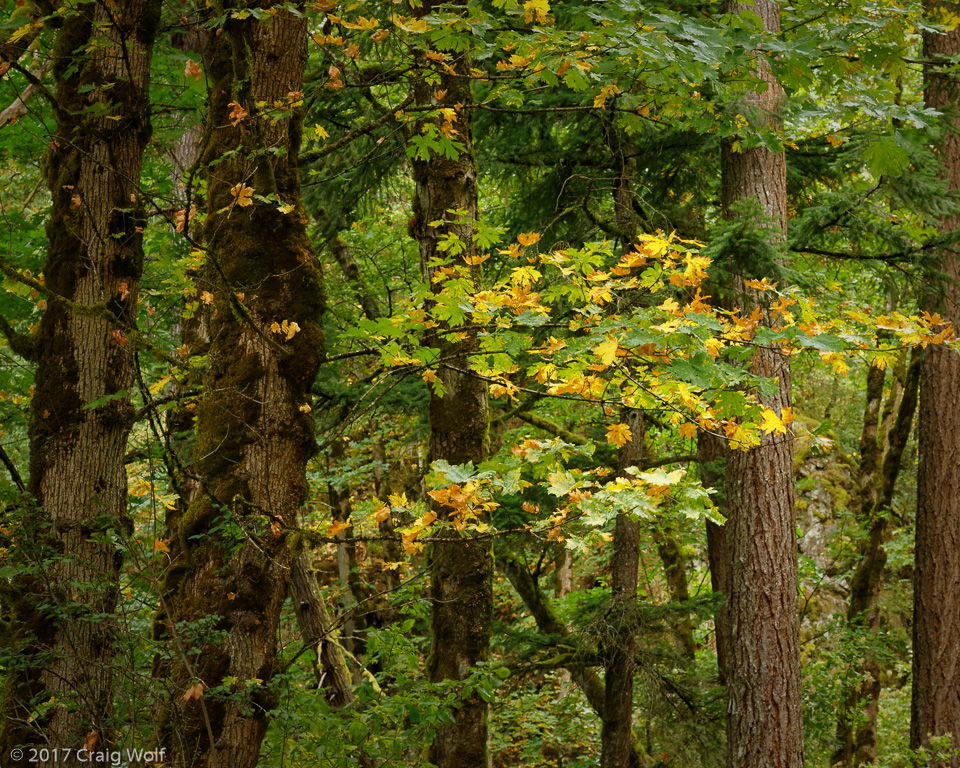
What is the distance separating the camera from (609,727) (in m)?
6.64

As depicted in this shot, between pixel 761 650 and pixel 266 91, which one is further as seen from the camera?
pixel 761 650

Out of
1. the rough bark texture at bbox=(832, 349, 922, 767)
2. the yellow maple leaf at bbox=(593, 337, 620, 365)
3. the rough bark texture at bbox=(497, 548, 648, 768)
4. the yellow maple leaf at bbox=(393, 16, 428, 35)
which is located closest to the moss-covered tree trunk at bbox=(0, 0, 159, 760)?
the yellow maple leaf at bbox=(393, 16, 428, 35)

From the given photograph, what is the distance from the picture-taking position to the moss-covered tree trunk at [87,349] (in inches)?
129

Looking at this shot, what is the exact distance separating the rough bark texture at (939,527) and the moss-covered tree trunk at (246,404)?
280 inches

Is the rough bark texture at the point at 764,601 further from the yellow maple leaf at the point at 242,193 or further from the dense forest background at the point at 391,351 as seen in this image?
the yellow maple leaf at the point at 242,193

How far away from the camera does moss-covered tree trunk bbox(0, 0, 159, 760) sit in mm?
3285

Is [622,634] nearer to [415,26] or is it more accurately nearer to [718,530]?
[718,530]

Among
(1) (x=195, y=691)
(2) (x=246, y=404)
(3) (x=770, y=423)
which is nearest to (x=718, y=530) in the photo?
(3) (x=770, y=423)

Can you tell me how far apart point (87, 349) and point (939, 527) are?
8393 millimetres

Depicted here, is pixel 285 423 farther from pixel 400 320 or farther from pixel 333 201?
pixel 333 201

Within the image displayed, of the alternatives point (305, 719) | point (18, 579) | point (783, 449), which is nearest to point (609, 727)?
point (783, 449)

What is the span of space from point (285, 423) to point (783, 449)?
14.9ft

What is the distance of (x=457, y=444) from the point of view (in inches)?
198
